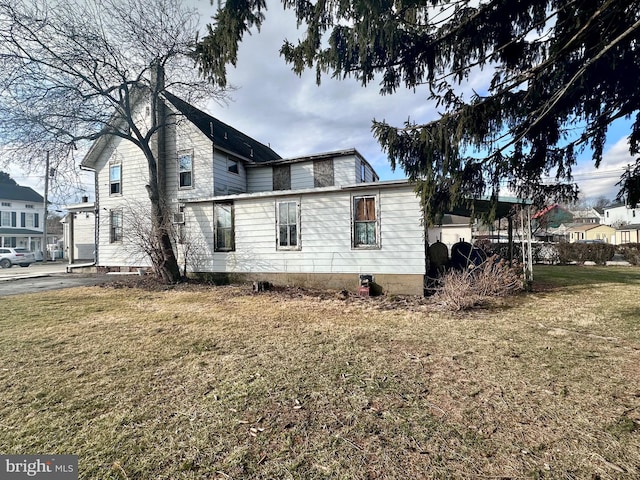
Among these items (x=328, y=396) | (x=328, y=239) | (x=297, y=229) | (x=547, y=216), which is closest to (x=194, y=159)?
(x=297, y=229)

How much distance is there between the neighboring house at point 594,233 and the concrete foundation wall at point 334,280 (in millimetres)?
46320

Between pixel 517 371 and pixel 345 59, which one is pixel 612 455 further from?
pixel 345 59

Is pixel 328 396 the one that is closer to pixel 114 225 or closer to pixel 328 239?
pixel 328 239

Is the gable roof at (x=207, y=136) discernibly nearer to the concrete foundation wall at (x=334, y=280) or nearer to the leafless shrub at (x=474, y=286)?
the concrete foundation wall at (x=334, y=280)

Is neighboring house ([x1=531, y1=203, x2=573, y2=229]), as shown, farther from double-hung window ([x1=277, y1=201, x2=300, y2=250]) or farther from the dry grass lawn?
double-hung window ([x1=277, y1=201, x2=300, y2=250])

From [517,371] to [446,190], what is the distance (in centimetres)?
256

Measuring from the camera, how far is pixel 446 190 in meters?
4.52

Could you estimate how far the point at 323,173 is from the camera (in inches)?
499

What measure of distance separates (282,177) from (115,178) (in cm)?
787

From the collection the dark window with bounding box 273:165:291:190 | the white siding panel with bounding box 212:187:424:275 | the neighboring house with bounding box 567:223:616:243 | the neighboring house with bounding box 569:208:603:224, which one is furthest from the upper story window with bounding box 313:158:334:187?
the neighboring house with bounding box 569:208:603:224

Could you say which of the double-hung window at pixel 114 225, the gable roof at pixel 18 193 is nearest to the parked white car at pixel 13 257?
the double-hung window at pixel 114 225

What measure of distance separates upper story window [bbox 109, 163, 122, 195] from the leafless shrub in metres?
14.3

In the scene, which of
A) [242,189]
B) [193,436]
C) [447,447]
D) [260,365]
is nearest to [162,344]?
[260,365]

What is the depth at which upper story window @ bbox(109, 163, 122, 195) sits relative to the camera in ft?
44.8
